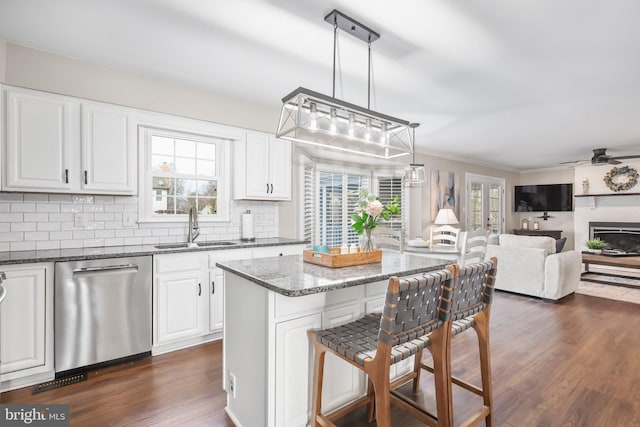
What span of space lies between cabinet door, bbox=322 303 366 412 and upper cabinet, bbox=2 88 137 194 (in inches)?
89.3

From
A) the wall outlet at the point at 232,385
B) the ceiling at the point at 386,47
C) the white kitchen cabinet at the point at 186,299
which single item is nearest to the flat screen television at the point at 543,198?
the ceiling at the point at 386,47

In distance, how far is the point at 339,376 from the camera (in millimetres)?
1951

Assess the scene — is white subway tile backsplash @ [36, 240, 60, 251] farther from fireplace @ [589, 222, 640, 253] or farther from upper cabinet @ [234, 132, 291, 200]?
fireplace @ [589, 222, 640, 253]

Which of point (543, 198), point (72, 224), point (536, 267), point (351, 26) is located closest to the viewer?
point (351, 26)

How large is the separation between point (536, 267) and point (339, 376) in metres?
4.01

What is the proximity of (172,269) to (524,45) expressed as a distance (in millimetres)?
3389

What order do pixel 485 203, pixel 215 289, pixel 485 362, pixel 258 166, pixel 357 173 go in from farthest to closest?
pixel 485 203 → pixel 357 173 → pixel 258 166 → pixel 215 289 → pixel 485 362

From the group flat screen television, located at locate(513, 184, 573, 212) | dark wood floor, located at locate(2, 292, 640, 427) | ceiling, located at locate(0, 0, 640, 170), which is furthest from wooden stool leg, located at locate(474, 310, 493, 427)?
flat screen television, located at locate(513, 184, 573, 212)

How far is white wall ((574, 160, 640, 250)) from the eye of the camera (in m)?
7.27

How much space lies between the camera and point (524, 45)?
2441 millimetres

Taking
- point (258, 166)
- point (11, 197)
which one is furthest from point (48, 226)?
point (258, 166)

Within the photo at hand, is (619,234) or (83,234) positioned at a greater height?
(83,234)

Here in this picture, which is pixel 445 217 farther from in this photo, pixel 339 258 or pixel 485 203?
pixel 339 258

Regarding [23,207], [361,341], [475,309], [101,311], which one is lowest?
[101,311]
